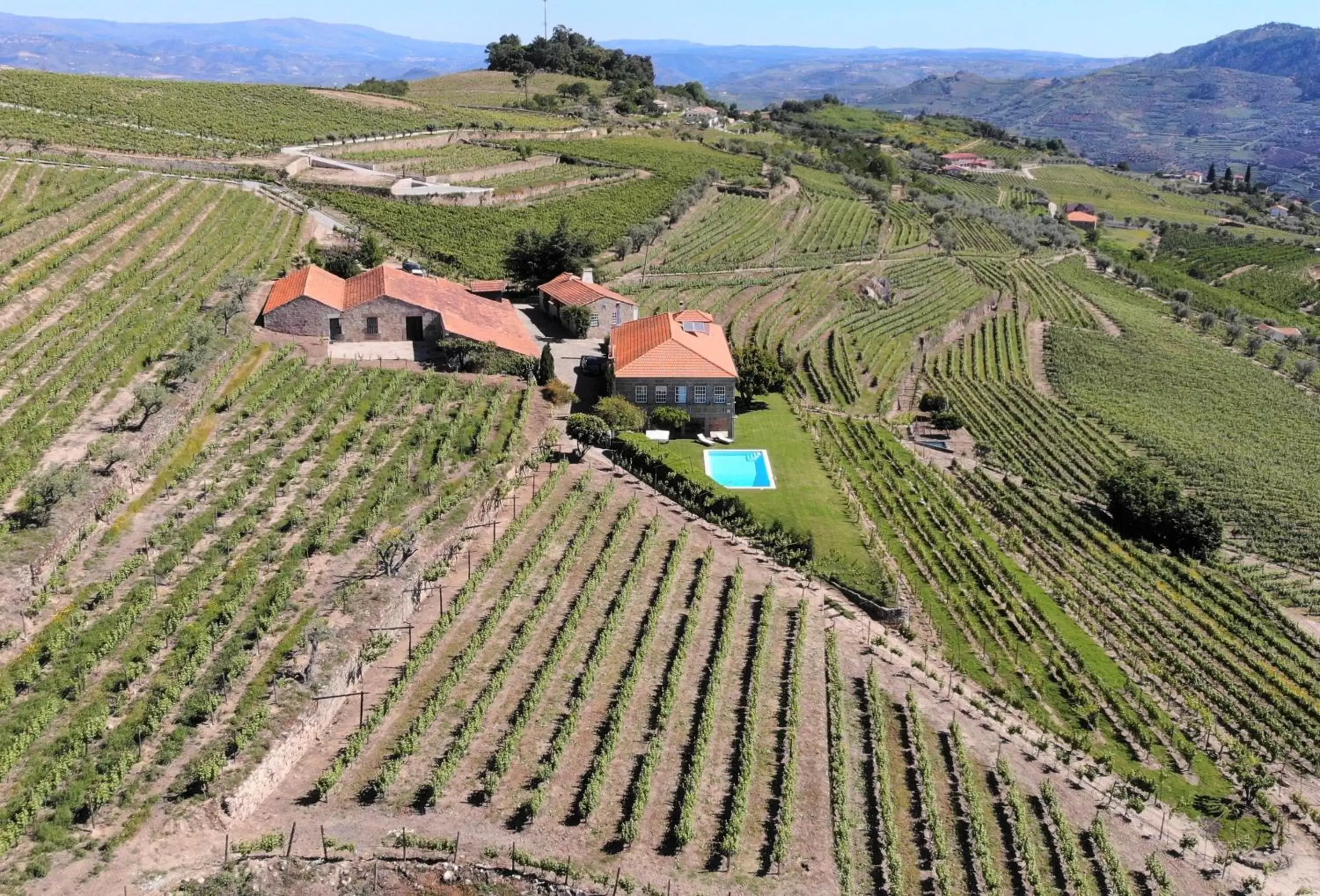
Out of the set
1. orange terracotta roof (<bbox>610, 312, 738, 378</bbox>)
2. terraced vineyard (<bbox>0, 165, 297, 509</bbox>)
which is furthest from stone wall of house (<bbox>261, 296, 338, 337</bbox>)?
orange terracotta roof (<bbox>610, 312, 738, 378</bbox>)

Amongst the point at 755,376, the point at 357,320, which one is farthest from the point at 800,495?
the point at 357,320

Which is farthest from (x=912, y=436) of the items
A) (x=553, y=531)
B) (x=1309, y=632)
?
(x=553, y=531)

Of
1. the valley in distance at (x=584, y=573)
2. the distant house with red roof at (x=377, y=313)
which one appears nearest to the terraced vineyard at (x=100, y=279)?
the valley in distance at (x=584, y=573)

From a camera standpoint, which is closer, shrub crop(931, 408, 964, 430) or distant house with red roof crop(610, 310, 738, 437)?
distant house with red roof crop(610, 310, 738, 437)

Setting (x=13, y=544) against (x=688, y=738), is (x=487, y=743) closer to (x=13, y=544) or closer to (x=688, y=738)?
(x=688, y=738)

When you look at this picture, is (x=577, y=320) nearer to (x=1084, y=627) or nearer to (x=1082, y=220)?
(x=1084, y=627)

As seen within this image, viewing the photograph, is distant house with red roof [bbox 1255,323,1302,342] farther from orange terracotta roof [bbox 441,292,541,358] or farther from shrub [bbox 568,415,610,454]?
shrub [bbox 568,415,610,454]

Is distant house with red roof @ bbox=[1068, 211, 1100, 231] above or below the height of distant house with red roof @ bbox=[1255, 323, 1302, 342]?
above
